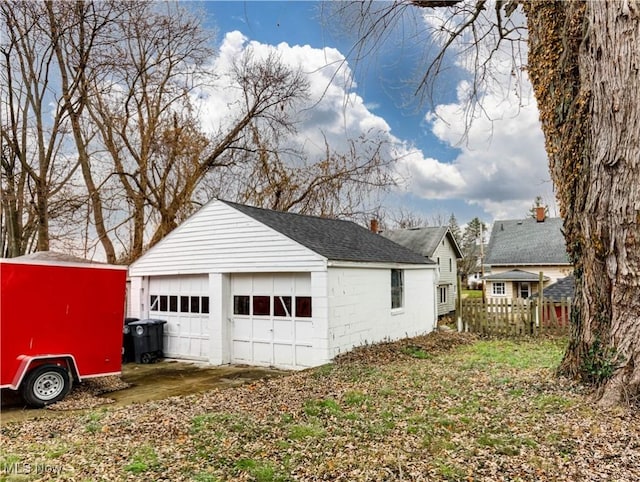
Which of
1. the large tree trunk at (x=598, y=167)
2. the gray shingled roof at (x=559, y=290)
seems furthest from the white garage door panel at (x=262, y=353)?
the gray shingled roof at (x=559, y=290)

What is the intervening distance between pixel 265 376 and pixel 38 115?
444 inches

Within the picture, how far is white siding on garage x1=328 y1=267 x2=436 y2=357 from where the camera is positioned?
9.73 metres

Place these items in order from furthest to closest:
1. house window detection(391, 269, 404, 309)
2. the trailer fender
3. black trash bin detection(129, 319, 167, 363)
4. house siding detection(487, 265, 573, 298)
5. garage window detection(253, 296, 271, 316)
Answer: house siding detection(487, 265, 573, 298)
house window detection(391, 269, 404, 309)
black trash bin detection(129, 319, 167, 363)
garage window detection(253, 296, 271, 316)
the trailer fender

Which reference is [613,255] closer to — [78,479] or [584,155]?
[584,155]

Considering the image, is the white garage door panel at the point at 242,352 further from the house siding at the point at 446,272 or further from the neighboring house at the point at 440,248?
the house siding at the point at 446,272

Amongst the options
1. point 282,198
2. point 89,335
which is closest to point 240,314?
point 89,335

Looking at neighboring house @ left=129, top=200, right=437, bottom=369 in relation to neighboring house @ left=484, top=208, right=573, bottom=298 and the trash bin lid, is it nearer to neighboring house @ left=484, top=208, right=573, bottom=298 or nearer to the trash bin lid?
the trash bin lid

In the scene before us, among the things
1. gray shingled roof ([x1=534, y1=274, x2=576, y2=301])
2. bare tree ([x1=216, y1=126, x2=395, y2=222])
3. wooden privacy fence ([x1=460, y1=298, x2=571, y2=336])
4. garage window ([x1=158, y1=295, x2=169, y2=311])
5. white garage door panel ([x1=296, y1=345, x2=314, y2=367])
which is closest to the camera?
white garage door panel ([x1=296, y1=345, x2=314, y2=367])

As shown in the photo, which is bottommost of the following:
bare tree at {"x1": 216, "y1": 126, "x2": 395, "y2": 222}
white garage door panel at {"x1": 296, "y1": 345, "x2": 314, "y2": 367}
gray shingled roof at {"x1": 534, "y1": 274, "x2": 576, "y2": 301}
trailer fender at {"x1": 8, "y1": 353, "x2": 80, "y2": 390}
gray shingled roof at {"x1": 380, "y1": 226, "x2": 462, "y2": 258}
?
white garage door panel at {"x1": 296, "y1": 345, "x2": 314, "y2": 367}

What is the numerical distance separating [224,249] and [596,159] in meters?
8.12

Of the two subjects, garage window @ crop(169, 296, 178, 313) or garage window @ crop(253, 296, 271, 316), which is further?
garage window @ crop(169, 296, 178, 313)

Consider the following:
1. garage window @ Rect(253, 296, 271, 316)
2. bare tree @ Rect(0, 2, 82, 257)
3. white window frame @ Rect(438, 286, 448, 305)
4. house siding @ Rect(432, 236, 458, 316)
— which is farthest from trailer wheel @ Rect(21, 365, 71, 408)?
white window frame @ Rect(438, 286, 448, 305)

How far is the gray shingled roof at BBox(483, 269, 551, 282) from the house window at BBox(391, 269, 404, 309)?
13892 millimetres

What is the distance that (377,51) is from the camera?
6.13m
